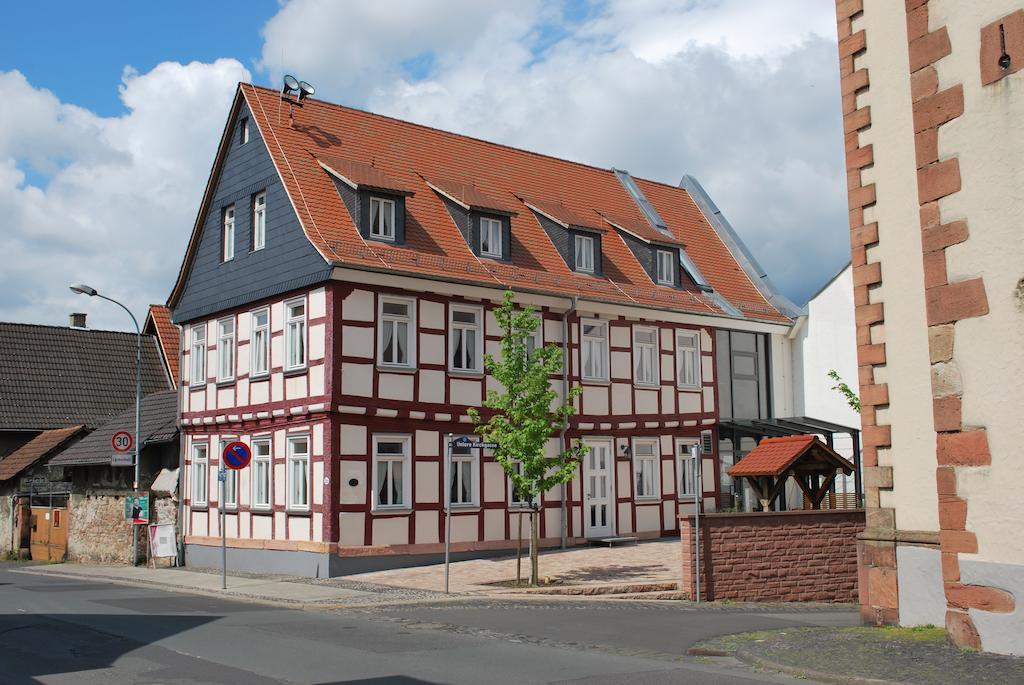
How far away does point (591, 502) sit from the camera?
91.7 ft

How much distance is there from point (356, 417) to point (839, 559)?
1004 cm

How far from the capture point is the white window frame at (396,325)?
2423 centimetres

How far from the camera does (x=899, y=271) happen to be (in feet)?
42.9

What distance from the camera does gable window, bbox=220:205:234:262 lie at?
2828 cm

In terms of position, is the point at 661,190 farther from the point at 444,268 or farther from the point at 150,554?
the point at 150,554

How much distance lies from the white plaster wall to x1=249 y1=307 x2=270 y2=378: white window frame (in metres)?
16.0

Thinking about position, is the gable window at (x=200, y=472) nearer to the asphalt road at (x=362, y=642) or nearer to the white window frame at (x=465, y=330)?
the white window frame at (x=465, y=330)

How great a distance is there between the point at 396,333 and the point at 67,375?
22514mm

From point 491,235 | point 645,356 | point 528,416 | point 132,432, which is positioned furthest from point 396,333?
point 132,432

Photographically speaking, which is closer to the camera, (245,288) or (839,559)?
(839,559)

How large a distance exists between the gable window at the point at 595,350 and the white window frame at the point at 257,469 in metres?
8.06

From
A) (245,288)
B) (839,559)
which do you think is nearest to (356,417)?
(245,288)

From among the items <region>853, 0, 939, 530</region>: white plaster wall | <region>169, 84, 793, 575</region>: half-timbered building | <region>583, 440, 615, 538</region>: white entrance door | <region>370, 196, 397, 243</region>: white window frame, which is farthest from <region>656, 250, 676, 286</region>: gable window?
<region>853, 0, 939, 530</region>: white plaster wall

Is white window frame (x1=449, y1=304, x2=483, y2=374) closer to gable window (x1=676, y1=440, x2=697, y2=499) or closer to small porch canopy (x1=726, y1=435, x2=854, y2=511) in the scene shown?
small porch canopy (x1=726, y1=435, x2=854, y2=511)
